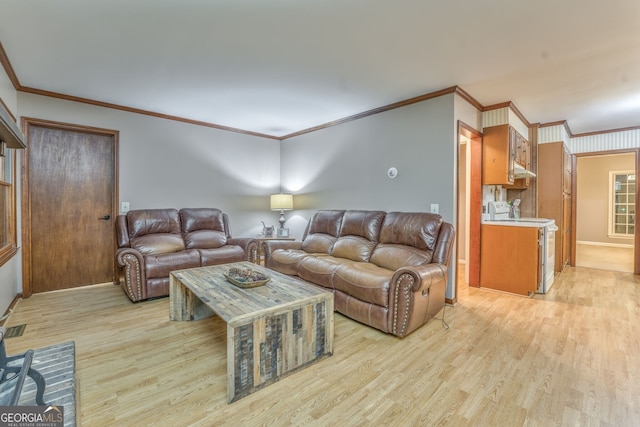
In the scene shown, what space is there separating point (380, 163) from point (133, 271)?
3.14 m

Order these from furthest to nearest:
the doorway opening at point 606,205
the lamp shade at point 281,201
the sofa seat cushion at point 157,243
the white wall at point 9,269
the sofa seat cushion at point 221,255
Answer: the doorway opening at point 606,205 → the lamp shade at point 281,201 → the sofa seat cushion at point 221,255 → the sofa seat cushion at point 157,243 → the white wall at point 9,269

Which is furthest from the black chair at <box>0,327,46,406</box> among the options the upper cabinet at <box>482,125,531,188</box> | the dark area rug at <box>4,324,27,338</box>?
the upper cabinet at <box>482,125,531,188</box>

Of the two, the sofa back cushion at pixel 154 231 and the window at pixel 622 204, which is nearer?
the sofa back cushion at pixel 154 231

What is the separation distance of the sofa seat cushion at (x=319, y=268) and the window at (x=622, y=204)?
7.98m

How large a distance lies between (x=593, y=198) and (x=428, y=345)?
8.16 metres

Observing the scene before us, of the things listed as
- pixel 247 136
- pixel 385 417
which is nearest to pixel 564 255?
pixel 385 417

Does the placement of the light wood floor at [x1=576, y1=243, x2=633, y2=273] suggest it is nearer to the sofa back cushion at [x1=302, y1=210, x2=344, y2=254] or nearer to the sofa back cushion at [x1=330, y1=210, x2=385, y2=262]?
the sofa back cushion at [x1=330, y1=210, x2=385, y2=262]

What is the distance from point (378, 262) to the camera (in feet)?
10.1

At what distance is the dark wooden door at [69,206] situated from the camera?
3414mm

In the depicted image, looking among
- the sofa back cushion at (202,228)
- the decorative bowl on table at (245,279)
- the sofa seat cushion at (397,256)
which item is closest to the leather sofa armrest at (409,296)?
the sofa seat cushion at (397,256)

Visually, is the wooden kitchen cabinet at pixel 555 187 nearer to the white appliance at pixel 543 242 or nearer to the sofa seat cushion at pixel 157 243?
the white appliance at pixel 543 242

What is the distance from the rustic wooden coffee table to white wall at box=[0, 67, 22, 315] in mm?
1881

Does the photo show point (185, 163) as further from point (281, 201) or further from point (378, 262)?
point (378, 262)

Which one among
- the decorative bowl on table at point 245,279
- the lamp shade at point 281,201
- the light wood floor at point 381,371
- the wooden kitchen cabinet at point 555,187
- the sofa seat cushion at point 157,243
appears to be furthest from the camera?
the lamp shade at point 281,201
